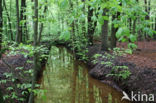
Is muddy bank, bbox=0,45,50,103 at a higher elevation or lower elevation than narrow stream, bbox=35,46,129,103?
higher

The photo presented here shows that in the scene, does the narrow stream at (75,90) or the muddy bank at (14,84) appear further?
the narrow stream at (75,90)

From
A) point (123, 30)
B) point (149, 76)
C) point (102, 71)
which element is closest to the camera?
point (123, 30)

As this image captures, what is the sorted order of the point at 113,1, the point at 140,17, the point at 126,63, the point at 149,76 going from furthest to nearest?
the point at 126,63 → the point at 149,76 → the point at 113,1 → the point at 140,17

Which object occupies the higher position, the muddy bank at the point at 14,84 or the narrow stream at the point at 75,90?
the muddy bank at the point at 14,84

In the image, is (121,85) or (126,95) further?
(121,85)

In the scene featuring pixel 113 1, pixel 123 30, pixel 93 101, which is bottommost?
pixel 93 101

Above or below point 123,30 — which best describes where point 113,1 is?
above

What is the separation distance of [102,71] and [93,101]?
108 inches

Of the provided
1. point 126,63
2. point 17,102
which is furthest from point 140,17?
point 126,63

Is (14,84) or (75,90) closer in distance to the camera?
(14,84)

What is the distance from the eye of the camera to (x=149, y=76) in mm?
6078

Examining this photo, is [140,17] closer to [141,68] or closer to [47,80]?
[141,68]

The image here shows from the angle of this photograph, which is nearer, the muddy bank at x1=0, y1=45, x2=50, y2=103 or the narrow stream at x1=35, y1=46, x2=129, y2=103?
the muddy bank at x1=0, y1=45, x2=50, y2=103

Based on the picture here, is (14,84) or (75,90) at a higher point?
(14,84)
